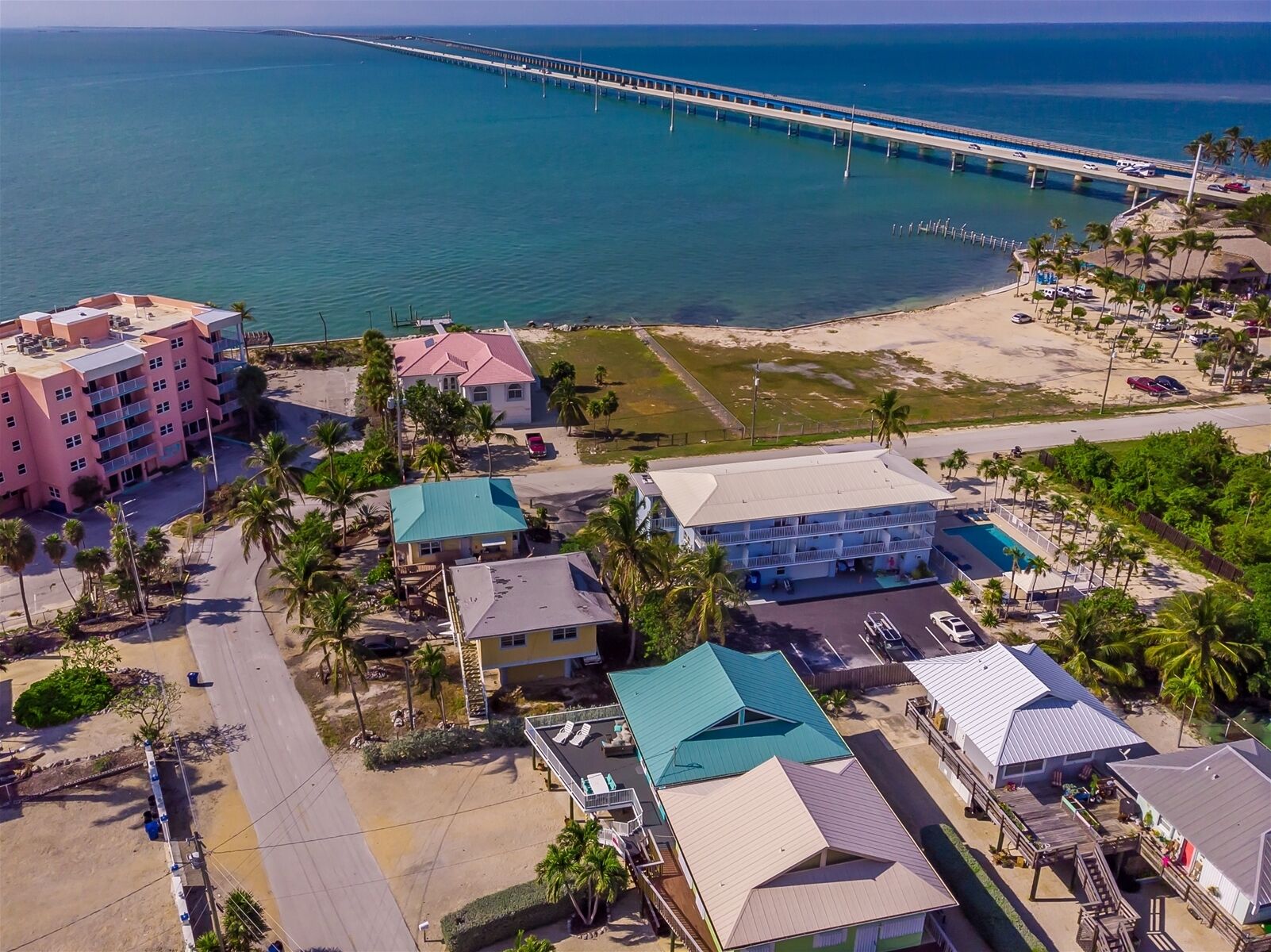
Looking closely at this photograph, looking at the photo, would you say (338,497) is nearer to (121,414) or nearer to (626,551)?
(121,414)

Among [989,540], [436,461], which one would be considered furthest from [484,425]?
[989,540]

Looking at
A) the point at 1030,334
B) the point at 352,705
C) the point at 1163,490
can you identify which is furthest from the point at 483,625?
the point at 1030,334

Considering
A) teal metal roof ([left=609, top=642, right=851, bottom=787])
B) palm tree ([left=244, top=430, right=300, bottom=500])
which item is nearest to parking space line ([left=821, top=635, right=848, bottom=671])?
teal metal roof ([left=609, top=642, right=851, bottom=787])

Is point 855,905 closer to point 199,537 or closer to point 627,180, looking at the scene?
point 199,537

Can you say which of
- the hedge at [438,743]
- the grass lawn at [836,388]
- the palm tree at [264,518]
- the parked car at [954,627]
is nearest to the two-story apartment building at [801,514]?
the parked car at [954,627]

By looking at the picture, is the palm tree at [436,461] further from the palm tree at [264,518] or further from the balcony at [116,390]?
the balcony at [116,390]

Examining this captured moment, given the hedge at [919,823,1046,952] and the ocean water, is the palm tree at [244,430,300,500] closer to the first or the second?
the hedge at [919,823,1046,952]

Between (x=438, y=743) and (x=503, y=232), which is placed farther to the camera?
(x=503, y=232)
